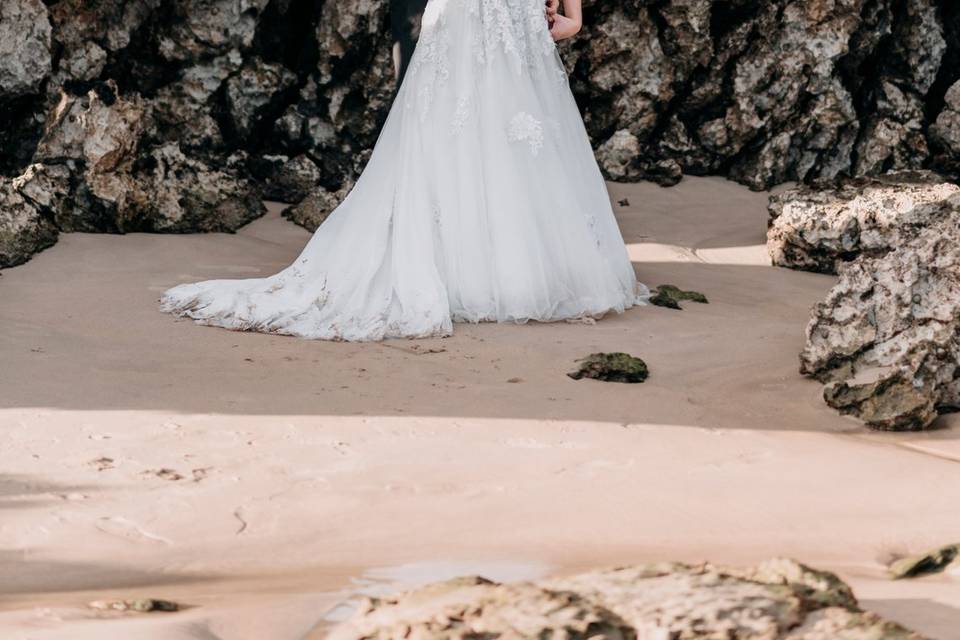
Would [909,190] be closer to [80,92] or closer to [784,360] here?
[784,360]

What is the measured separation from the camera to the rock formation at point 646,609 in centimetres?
188

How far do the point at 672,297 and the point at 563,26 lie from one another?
1389mm

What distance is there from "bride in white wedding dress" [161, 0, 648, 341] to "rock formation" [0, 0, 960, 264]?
5.64 ft

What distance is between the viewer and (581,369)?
4.25 metres

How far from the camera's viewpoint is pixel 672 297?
219 inches

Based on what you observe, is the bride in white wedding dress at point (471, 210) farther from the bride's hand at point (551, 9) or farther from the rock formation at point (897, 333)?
the rock formation at point (897, 333)

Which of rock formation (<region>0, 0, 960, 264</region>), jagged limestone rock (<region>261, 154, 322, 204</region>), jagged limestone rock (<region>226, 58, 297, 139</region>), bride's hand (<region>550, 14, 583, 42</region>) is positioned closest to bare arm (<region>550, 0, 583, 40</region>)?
bride's hand (<region>550, 14, 583, 42</region>)

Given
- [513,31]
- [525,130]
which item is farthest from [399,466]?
[513,31]

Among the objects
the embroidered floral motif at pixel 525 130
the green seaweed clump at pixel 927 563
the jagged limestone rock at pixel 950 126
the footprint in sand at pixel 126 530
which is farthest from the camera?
the jagged limestone rock at pixel 950 126

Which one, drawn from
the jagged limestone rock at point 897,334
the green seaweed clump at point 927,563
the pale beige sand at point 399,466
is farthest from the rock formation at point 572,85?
the green seaweed clump at point 927,563

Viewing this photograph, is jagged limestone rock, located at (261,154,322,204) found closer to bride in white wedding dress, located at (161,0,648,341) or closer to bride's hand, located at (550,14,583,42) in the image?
bride in white wedding dress, located at (161,0,648,341)

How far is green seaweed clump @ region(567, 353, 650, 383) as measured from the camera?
13.8 ft

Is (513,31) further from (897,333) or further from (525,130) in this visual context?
(897,333)

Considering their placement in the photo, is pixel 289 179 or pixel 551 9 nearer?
pixel 551 9
